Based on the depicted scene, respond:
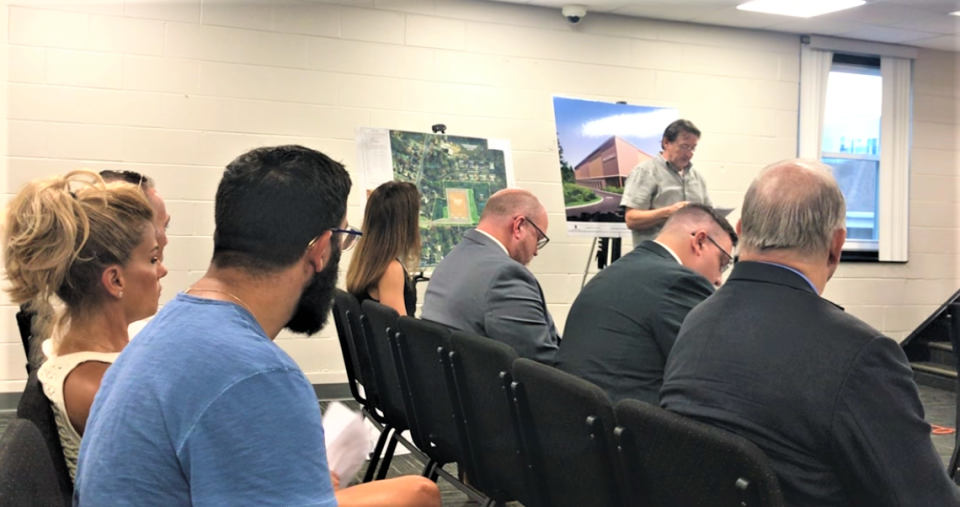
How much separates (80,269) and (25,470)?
0.59 m

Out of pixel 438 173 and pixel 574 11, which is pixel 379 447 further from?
pixel 574 11

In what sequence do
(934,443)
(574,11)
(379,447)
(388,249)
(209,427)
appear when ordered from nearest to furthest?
(209,427)
(934,443)
(379,447)
(388,249)
(574,11)

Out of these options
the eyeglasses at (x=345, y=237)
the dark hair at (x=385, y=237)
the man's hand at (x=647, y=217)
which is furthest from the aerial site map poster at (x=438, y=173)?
the eyeglasses at (x=345, y=237)

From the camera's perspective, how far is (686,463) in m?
1.23

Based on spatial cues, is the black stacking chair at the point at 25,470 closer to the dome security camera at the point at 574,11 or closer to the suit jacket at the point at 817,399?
the suit jacket at the point at 817,399

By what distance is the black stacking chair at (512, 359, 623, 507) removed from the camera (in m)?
1.43

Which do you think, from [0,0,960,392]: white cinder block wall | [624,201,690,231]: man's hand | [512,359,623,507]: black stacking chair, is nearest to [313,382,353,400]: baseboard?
[0,0,960,392]: white cinder block wall

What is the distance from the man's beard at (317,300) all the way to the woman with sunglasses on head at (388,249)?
7.20 feet

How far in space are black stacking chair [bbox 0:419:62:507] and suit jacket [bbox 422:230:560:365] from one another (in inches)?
63.6

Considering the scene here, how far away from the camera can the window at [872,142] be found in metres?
6.52

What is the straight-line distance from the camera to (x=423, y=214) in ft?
15.7

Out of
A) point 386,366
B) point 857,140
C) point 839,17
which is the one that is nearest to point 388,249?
point 386,366

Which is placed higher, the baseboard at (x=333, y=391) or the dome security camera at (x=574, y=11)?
the dome security camera at (x=574, y=11)

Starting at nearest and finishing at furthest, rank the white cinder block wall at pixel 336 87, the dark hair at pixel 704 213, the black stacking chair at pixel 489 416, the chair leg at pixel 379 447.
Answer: the black stacking chair at pixel 489 416 < the dark hair at pixel 704 213 < the chair leg at pixel 379 447 < the white cinder block wall at pixel 336 87
